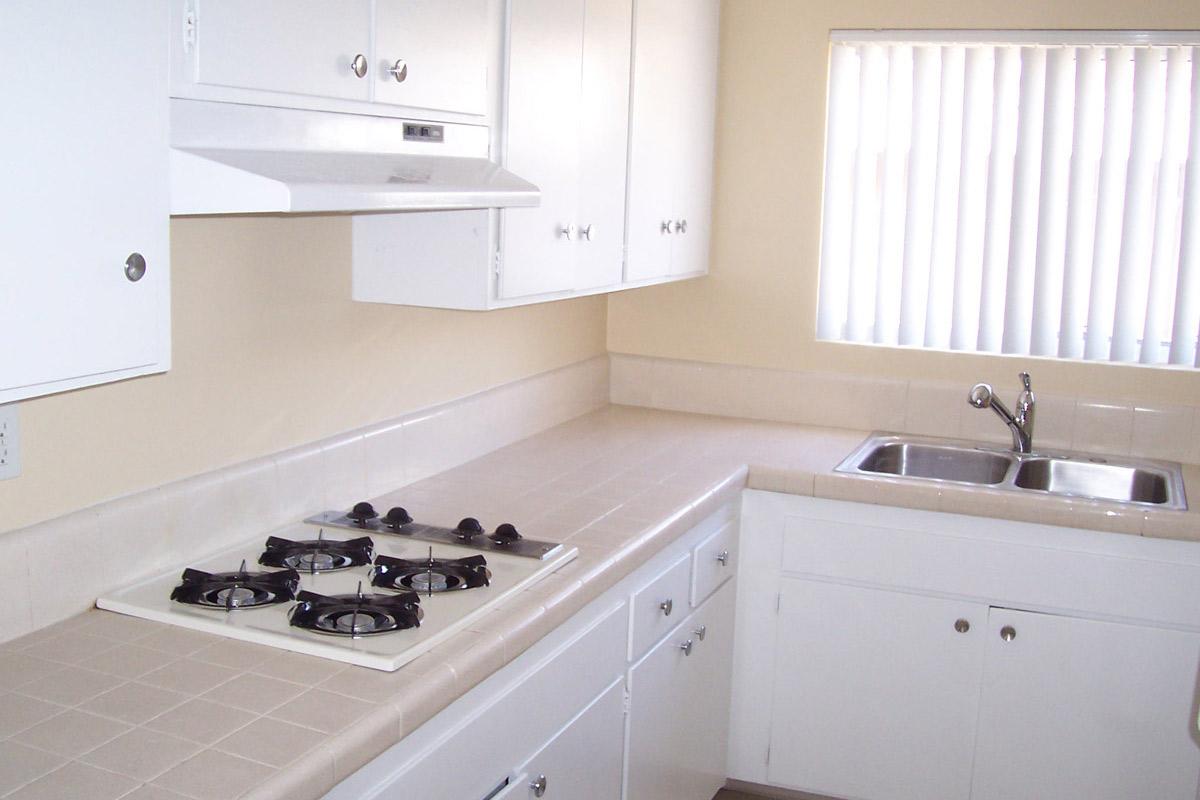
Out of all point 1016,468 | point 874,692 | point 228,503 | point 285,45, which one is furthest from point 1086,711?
point 285,45

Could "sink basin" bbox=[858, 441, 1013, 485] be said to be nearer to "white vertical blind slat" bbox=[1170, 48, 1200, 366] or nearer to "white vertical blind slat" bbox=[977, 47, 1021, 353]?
"white vertical blind slat" bbox=[977, 47, 1021, 353]

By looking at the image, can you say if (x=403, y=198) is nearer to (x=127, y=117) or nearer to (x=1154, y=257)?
(x=127, y=117)

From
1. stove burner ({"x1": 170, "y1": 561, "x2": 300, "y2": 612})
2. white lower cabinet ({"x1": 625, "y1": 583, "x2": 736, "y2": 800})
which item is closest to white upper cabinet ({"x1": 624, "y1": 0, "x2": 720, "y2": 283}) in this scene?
white lower cabinet ({"x1": 625, "y1": 583, "x2": 736, "y2": 800})

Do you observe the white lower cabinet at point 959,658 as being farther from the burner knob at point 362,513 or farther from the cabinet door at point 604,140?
the burner knob at point 362,513

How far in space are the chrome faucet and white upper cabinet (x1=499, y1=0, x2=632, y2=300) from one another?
1.08 meters

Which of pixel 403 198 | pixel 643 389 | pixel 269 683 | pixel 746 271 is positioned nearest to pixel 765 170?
pixel 746 271

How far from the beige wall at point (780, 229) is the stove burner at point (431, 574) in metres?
1.89

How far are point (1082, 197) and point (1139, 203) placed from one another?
0.49 ft

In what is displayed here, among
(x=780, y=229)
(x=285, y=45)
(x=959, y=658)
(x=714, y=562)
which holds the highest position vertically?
(x=285, y=45)

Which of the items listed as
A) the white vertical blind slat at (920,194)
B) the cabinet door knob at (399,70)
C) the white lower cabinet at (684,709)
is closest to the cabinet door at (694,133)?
the white vertical blind slat at (920,194)

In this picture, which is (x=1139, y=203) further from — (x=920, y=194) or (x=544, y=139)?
(x=544, y=139)

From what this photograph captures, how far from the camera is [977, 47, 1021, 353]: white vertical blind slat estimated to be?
3.51 m

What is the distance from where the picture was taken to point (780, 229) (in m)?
3.81

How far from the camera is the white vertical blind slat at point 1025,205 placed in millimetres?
3477
